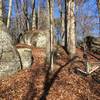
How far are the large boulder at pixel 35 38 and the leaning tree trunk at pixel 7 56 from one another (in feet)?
22.9

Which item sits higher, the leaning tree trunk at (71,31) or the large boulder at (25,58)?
the leaning tree trunk at (71,31)

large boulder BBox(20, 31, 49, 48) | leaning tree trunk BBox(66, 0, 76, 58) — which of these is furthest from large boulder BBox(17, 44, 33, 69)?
large boulder BBox(20, 31, 49, 48)

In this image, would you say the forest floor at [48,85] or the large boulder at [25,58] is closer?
the forest floor at [48,85]

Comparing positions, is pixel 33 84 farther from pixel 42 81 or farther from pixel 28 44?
pixel 28 44

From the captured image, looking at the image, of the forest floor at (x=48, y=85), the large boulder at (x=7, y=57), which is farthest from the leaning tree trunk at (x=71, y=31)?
the large boulder at (x=7, y=57)

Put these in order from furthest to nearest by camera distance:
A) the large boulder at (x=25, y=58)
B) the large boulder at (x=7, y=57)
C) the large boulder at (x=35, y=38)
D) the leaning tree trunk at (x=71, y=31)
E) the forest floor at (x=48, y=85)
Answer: the large boulder at (x=35, y=38) → the leaning tree trunk at (x=71, y=31) → the large boulder at (x=25, y=58) → the large boulder at (x=7, y=57) → the forest floor at (x=48, y=85)

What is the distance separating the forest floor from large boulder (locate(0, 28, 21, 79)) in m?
0.33

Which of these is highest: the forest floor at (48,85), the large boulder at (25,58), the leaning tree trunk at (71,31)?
the leaning tree trunk at (71,31)

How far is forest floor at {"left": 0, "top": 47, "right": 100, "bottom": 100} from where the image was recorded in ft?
34.1

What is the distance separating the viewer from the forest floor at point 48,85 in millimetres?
10398

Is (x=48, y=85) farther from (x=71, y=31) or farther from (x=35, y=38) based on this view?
(x=35, y=38)

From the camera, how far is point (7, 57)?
41.9 ft

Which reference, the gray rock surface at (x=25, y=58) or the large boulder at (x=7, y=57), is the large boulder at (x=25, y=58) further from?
the large boulder at (x=7, y=57)

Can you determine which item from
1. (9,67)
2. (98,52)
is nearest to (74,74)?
(9,67)
